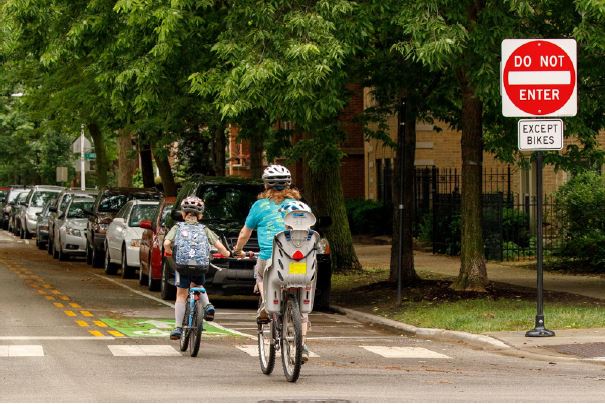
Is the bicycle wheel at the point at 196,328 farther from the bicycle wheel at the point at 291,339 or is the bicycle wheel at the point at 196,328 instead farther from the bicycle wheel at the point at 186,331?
the bicycle wheel at the point at 291,339

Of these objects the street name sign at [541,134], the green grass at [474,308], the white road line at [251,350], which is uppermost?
the street name sign at [541,134]

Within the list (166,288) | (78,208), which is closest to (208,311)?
(166,288)

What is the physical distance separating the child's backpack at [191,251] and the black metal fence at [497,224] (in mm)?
15135

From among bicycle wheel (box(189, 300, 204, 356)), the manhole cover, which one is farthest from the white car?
the manhole cover

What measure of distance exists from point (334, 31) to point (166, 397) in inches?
328

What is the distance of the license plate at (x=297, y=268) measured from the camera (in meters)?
12.2

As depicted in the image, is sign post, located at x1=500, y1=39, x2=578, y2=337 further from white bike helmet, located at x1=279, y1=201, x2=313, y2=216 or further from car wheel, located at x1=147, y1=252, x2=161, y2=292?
car wheel, located at x1=147, y1=252, x2=161, y2=292

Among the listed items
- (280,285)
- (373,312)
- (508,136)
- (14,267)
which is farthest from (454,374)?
(14,267)

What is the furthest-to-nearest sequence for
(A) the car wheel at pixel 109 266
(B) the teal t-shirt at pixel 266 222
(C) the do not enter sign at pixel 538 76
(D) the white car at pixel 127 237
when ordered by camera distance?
(A) the car wheel at pixel 109 266 → (D) the white car at pixel 127 237 → (C) the do not enter sign at pixel 538 76 → (B) the teal t-shirt at pixel 266 222

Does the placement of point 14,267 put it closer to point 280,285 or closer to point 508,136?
point 508,136

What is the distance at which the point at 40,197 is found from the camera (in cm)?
4953

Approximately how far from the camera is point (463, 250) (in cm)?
2098

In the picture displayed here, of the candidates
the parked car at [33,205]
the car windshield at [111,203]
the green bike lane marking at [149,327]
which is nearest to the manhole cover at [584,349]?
the green bike lane marking at [149,327]

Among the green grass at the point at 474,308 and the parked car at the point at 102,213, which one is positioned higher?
the parked car at the point at 102,213
